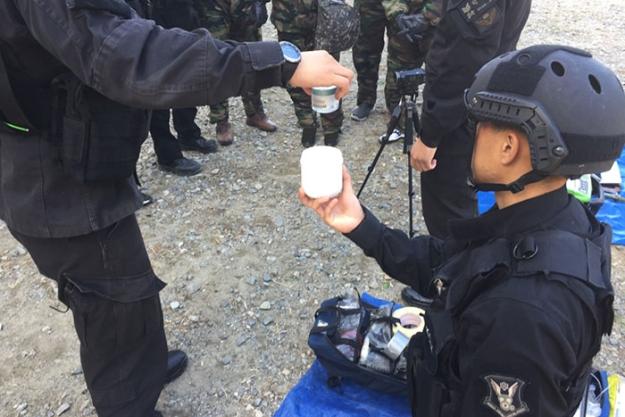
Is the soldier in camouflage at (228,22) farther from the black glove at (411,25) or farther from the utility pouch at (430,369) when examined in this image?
the utility pouch at (430,369)

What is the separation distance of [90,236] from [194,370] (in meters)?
1.51

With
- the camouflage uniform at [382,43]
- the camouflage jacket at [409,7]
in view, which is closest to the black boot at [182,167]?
the camouflage uniform at [382,43]

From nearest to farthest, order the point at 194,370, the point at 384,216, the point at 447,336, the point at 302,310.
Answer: the point at 447,336, the point at 194,370, the point at 302,310, the point at 384,216

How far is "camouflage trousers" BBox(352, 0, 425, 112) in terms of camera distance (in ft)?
19.2

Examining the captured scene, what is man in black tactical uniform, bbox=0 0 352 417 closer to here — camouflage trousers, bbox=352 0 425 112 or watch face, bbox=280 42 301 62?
watch face, bbox=280 42 301 62

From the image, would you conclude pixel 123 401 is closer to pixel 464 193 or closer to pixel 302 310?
pixel 302 310

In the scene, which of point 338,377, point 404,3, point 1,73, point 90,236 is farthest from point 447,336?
point 404,3

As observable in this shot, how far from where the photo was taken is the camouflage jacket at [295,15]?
5.38 metres

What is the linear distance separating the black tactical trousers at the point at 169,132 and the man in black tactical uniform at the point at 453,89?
2.60 m

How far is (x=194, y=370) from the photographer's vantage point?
11.2 ft

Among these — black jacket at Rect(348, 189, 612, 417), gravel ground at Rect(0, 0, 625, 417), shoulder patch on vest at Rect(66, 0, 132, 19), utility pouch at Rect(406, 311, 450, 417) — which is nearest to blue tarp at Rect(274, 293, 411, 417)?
gravel ground at Rect(0, 0, 625, 417)

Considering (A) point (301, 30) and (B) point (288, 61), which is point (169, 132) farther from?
(B) point (288, 61)

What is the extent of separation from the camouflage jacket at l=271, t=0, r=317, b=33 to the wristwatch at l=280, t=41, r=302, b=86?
3.81 metres

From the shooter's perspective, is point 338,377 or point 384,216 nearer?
point 338,377
